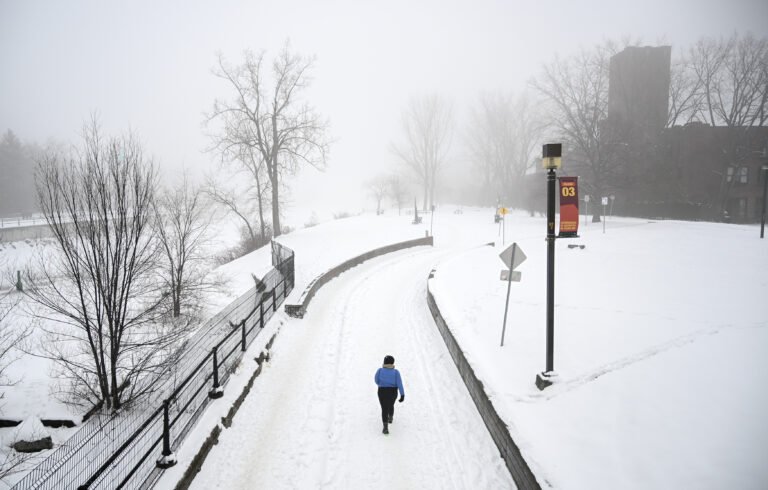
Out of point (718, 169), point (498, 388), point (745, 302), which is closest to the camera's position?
point (498, 388)

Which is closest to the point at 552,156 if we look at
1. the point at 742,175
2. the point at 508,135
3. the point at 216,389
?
the point at 216,389

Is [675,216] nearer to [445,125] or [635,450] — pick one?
[445,125]

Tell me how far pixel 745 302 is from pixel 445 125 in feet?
193

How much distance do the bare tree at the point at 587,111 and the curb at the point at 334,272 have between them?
1739cm

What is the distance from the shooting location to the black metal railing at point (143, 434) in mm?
6230

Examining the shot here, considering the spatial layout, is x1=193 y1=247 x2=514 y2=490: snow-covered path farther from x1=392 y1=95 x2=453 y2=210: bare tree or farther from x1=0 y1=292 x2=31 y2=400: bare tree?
x1=392 y1=95 x2=453 y2=210: bare tree

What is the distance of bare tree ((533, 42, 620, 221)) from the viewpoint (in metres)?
36.4

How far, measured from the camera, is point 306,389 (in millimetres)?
9234

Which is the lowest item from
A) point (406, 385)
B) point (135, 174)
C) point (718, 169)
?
point (406, 385)

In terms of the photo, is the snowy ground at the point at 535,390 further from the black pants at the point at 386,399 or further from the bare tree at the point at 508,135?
the bare tree at the point at 508,135

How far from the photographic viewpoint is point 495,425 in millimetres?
7203

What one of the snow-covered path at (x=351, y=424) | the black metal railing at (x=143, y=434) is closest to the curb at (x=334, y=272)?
the snow-covered path at (x=351, y=424)

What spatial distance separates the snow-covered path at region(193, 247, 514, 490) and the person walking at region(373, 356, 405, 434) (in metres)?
0.31

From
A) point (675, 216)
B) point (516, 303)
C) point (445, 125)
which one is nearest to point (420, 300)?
point (516, 303)
